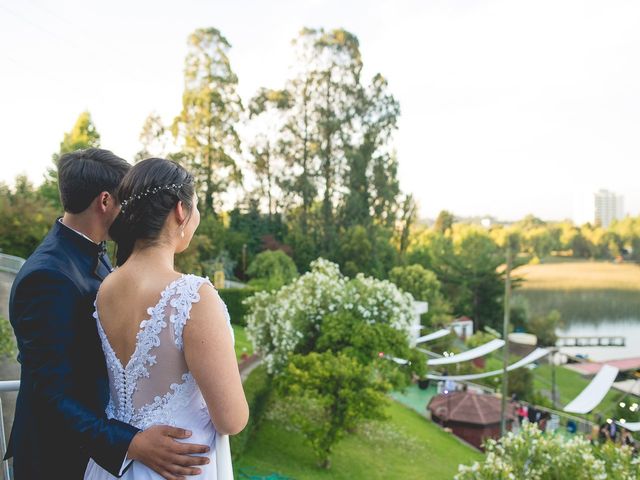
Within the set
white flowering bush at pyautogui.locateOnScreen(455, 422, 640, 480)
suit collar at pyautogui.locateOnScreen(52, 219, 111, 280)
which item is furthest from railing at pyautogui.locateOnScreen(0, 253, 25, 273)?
suit collar at pyautogui.locateOnScreen(52, 219, 111, 280)

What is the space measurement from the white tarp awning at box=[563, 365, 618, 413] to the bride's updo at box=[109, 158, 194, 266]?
48.3 feet

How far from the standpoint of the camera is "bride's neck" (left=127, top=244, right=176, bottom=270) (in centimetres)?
126

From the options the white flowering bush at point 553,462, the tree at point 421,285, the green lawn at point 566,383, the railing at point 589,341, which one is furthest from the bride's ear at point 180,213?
the railing at point 589,341

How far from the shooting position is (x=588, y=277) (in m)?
54.3

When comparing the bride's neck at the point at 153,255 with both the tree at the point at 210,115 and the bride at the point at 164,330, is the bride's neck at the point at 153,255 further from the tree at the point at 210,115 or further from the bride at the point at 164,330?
A: the tree at the point at 210,115

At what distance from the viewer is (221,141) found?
25125 mm

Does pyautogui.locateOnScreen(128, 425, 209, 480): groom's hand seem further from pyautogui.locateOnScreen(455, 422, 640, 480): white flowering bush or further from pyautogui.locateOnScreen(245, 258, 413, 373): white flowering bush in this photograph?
pyautogui.locateOnScreen(245, 258, 413, 373): white flowering bush

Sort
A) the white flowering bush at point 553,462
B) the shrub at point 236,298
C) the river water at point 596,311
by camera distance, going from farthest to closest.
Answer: the river water at point 596,311, the shrub at point 236,298, the white flowering bush at point 553,462

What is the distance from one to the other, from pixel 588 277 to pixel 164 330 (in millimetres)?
59166

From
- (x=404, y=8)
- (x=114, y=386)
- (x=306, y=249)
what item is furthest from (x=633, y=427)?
(x=404, y=8)

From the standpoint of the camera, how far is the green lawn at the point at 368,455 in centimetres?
1027

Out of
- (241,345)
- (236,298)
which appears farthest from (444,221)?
(241,345)

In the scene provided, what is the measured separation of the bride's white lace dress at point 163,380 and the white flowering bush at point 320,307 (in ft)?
30.2

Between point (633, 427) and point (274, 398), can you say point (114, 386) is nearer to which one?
point (274, 398)
